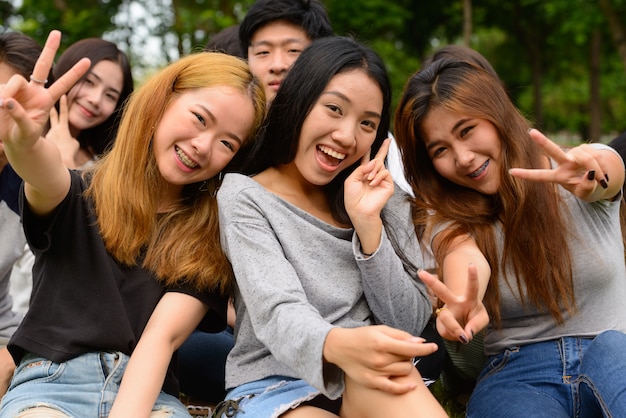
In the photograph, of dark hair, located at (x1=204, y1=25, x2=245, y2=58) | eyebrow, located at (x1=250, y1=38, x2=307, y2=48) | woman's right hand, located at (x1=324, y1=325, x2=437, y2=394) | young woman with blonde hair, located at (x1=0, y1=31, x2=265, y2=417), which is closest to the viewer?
woman's right hand, located at (x1=324, y1=325, x2=437, y2=394)

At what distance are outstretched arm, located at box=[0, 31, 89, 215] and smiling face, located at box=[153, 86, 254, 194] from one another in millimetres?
418

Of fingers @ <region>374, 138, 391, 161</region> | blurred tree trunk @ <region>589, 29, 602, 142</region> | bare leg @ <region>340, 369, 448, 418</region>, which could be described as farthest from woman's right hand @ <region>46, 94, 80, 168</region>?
blurred tree trunk @ <region>589, 29, 602, 142</region>

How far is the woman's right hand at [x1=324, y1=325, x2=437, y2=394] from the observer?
1.76m

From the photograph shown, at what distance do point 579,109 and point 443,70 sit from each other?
79.3 ft

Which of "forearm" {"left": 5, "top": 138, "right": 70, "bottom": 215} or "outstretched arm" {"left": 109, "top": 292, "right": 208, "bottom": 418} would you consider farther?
"outstretched arm" {"left": 109, "top": 292, "right": 208, "bottom": 418}

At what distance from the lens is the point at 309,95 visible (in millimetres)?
2420

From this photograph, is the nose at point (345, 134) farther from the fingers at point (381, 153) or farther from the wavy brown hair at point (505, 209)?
the wavy brown hair at point (505, 209)

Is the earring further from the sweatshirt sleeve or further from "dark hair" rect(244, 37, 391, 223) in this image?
the sweatshirt sleeve

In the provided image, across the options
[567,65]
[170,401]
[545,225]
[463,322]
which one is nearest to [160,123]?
[170,401]

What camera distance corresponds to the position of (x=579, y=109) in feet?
81.5

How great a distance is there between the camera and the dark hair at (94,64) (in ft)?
12.8

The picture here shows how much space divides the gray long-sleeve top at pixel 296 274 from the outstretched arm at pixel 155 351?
0.61 ft

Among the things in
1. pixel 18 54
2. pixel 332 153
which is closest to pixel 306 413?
pixel 332 153

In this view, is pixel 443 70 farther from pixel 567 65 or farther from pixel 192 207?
pixel 567 65
